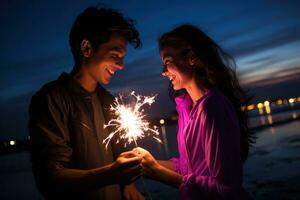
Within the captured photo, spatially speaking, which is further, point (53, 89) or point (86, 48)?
point (86, 48)

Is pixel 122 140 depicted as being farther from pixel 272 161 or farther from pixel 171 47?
pixel 272 161

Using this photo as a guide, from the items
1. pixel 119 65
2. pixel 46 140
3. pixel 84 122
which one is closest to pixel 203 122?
pixel 119 65

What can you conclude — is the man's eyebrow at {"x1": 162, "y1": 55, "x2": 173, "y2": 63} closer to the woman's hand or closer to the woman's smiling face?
the woman's smiling face

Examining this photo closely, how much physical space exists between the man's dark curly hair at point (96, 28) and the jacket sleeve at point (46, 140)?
0.71m

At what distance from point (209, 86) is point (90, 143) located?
4.56 feet

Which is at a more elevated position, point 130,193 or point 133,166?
point 133,166

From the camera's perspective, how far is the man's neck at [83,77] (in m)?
3.22

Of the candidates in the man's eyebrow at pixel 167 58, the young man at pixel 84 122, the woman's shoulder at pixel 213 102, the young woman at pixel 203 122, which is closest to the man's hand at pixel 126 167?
the young man at pixel 84 122

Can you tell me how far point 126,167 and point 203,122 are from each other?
34.0 inches

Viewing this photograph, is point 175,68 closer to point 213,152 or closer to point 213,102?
point 213,102

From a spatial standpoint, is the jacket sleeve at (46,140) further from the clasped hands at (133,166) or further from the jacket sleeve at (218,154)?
the jacket sleeve at (218,154)

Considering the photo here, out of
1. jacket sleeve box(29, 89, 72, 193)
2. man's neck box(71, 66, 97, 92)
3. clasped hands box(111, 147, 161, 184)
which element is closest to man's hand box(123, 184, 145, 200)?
clasped hands box(111, 147, 161, 184)

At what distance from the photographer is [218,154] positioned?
108 inches

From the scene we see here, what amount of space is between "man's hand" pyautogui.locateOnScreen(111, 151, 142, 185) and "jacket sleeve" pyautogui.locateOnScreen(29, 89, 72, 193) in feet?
1.45
